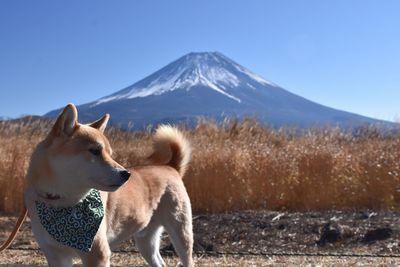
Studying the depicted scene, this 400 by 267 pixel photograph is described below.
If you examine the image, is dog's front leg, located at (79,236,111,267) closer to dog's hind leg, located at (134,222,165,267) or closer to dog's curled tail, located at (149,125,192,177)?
dog's hind leg, located at (134,222,165,267)

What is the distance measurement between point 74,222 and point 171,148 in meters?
1.80

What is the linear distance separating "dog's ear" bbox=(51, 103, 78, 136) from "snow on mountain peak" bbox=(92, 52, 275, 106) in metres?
96.4

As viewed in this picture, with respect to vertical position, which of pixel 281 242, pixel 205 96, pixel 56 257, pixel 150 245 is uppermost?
pixel 56 257

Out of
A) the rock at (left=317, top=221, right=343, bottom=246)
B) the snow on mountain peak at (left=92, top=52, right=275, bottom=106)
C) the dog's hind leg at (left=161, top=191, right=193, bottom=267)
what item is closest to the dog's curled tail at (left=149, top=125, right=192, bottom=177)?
the dog's hind leg at (left=161, top=191, right=193, bottom=267)

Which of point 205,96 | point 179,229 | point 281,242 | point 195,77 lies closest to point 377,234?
point 281,242

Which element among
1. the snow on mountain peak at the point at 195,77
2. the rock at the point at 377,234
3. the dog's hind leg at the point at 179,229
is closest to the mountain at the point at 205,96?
the snow on mountain peak at the point at 195,77

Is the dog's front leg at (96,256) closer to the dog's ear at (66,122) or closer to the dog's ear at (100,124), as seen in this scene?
the dog's ear at (66,122)

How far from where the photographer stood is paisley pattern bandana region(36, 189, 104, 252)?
12.9 ft

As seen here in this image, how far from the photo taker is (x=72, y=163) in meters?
3.93

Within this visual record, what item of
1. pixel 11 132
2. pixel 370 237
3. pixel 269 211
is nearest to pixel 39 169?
pixel 370 237

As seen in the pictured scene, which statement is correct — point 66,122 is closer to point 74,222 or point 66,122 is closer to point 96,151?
point 96,151

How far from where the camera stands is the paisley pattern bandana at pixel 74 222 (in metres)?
3.95

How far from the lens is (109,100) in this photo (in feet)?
338

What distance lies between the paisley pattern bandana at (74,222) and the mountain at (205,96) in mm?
82234
